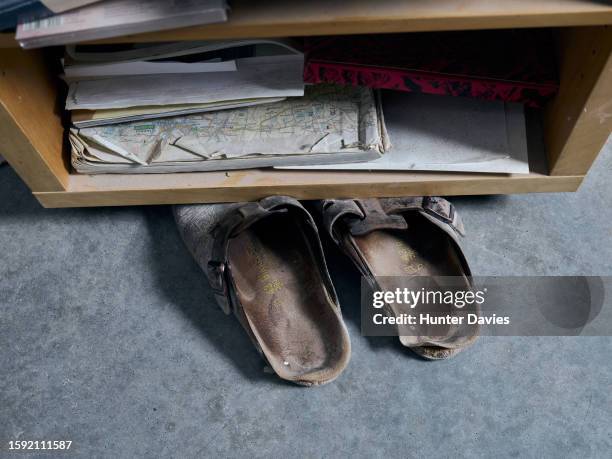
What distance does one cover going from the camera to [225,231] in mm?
808

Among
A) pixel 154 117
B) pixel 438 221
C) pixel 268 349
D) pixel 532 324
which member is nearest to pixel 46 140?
pixel 154 117

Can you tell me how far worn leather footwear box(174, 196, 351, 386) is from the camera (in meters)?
0.80

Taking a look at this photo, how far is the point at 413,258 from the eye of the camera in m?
0.86

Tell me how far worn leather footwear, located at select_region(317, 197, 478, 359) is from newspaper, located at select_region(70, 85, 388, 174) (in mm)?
81

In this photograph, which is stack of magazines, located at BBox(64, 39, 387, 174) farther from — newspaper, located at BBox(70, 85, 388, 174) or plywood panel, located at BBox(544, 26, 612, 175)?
plywood panel, located at BBox(544, 26, 612, 175)

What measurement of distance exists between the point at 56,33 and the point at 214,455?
20.3 inches

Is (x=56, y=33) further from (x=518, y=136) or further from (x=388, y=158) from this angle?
(x=518, y=136)

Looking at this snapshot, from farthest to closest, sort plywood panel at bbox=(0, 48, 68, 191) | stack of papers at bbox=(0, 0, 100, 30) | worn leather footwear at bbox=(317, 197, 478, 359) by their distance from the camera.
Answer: worn leather footwear at bbox=(317, 197, 478, 359)
plywood panel at bbox=(0, 48, 68, 191)
stack of papers at bbox=(0, 0, 100, 30)

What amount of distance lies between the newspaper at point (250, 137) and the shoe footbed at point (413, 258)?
0.13m

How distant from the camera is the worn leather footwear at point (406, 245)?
0.81 meters

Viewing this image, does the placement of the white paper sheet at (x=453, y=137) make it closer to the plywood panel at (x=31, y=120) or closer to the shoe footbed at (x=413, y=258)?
the shoe footbed at (x=413, y=258)

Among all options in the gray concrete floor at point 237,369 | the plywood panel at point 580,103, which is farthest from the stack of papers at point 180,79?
the plywood panel at point 580,103

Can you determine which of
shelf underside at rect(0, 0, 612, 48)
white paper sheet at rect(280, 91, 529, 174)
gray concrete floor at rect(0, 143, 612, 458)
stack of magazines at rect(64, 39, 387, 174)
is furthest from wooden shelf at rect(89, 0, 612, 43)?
gray concrete floor at rect(0, 143, 612, 458)

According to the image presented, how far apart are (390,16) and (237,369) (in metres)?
0.48
